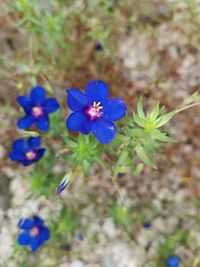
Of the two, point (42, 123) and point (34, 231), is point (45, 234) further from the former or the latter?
point (42, 123)

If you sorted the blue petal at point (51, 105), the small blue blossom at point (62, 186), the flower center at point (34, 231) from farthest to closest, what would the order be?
the blue petal at point (51, 105) < the flower center at point (34, 231) < the small blue blossom at point (62, 186)

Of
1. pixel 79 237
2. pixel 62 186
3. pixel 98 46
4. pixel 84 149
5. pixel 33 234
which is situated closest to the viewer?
pixel 62 186

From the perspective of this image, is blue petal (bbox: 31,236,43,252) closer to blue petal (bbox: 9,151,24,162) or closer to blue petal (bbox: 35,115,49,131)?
blue petal (bbox: 9,151,24,162)

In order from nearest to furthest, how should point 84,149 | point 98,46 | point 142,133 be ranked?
point 142,133
point 84,149
point 98,46

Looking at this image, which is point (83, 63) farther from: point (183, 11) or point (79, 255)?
point (79, 255)

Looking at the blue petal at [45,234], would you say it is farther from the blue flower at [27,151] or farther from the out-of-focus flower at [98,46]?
the out-of-focus flower at [98,46]

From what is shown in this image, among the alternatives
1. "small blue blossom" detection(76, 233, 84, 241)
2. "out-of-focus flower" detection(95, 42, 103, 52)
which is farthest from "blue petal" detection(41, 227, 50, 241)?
"out-of-focus flower" detection(95, 42, 103, 52)

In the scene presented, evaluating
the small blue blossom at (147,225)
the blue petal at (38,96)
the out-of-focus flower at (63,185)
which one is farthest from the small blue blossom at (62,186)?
the small blue blossom at (147,225)

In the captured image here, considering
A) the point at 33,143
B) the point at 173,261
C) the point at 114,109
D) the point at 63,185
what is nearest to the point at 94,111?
the point at 114,109
